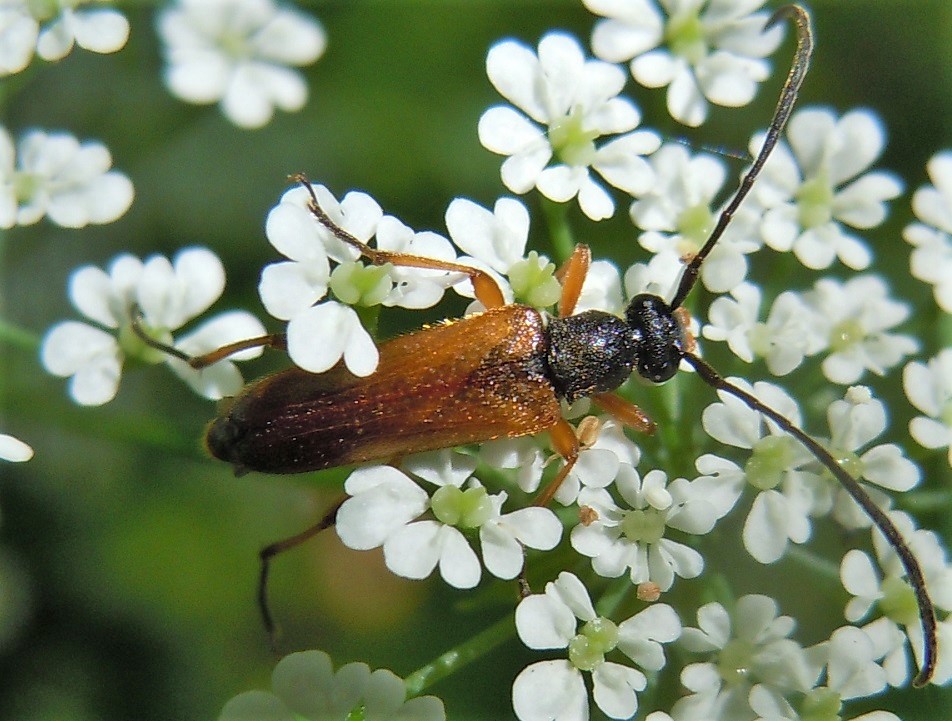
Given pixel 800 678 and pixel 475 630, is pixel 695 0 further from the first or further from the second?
pixel 475 630

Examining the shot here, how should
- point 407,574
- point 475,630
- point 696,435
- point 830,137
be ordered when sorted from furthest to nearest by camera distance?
point 475,630, point 830,137, point 696,435, point 407,574

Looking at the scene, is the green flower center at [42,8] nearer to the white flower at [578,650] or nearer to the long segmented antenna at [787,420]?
the long segmented antenna at [787,420]

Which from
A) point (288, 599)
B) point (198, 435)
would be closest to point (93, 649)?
point (288, 599)

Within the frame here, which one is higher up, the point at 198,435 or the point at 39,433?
the point at 198,435

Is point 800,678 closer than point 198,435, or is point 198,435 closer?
point 800,678

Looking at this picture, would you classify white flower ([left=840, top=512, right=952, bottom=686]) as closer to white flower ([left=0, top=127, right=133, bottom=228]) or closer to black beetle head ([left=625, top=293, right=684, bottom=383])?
black beetle head ([left=625, top=293, right=684, bottom=383])

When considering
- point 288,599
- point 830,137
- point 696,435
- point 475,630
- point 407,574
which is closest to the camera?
point 407,574

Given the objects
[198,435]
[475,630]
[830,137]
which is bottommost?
[475,630]
